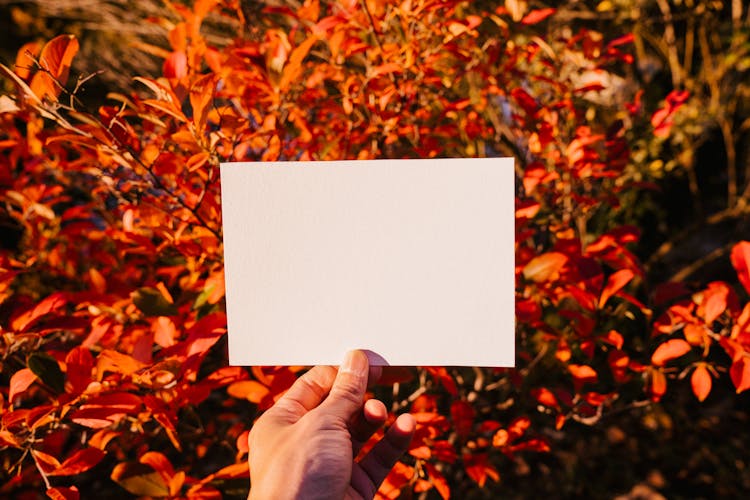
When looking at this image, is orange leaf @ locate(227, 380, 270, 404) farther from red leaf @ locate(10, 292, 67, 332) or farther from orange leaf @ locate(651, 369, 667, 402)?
orange leaf @ locate(651, 369, 667, 402)

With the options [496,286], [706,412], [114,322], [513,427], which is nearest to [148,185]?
[114,322]

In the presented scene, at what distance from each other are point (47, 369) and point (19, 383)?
72 mm

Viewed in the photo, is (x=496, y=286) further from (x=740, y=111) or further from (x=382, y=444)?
(x=740, y=111)

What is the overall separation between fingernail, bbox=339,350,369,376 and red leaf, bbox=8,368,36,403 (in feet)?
2.12

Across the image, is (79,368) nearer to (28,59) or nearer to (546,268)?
(28,59)

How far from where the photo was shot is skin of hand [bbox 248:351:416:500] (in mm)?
866

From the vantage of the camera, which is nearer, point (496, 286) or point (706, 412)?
point (496, 286)

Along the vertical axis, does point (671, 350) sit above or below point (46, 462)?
above

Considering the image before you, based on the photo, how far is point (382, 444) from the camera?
111cm

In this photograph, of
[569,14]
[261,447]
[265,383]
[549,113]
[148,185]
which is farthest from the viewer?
[569,14]

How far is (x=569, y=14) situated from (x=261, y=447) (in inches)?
110

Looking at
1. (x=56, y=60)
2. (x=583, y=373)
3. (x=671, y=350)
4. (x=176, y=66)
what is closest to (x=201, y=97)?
(x=176, y=66)

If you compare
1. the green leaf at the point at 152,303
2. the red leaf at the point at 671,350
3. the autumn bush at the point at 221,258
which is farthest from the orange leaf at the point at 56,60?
the red leaf at the point at 671,350

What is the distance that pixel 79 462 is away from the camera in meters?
0.98
